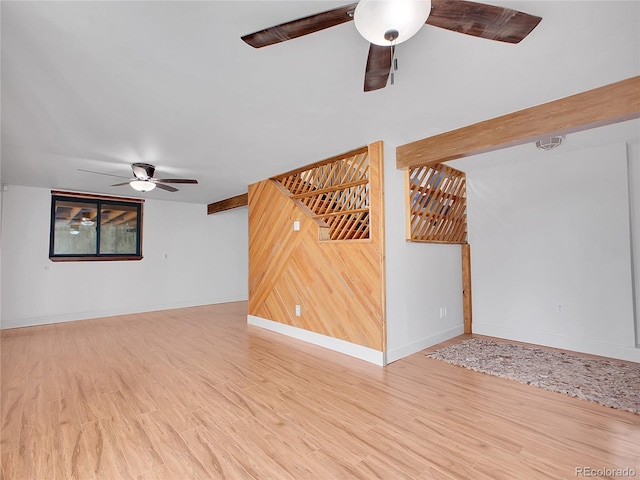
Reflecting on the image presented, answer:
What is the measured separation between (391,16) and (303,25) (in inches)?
13.7

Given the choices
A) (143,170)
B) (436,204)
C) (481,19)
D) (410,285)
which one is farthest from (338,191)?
(481,19)

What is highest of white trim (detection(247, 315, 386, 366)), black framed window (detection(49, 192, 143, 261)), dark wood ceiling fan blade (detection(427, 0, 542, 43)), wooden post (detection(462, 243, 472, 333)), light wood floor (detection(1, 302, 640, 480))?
dark wood ceiling fan blade (detection(427, 0, 542, 43))

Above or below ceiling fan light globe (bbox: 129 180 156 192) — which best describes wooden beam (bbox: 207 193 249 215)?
above

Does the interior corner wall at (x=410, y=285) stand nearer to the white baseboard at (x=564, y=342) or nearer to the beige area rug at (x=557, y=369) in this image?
the beige area rug at (x=557, y=369)

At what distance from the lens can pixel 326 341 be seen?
3.74 m

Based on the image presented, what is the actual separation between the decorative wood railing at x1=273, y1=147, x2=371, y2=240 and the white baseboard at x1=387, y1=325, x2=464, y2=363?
4.27 feet

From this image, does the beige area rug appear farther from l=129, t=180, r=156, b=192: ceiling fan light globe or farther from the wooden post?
l=129, t=180, r=156, b=192: ceiling fan light globe

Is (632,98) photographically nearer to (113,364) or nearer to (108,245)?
(113,364)

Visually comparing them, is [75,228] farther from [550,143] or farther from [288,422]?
[550,143]

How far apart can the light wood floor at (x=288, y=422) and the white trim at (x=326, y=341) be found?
0.33ft

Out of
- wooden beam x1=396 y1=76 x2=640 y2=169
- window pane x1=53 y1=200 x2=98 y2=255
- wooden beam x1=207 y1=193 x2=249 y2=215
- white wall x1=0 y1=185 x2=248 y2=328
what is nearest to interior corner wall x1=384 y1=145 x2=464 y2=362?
wooden beam x1=396 y1=76 x2=640 y2=169

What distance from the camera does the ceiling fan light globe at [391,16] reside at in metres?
1.16

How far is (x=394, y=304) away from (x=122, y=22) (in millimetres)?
3066

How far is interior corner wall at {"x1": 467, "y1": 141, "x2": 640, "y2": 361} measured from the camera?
132 inches
